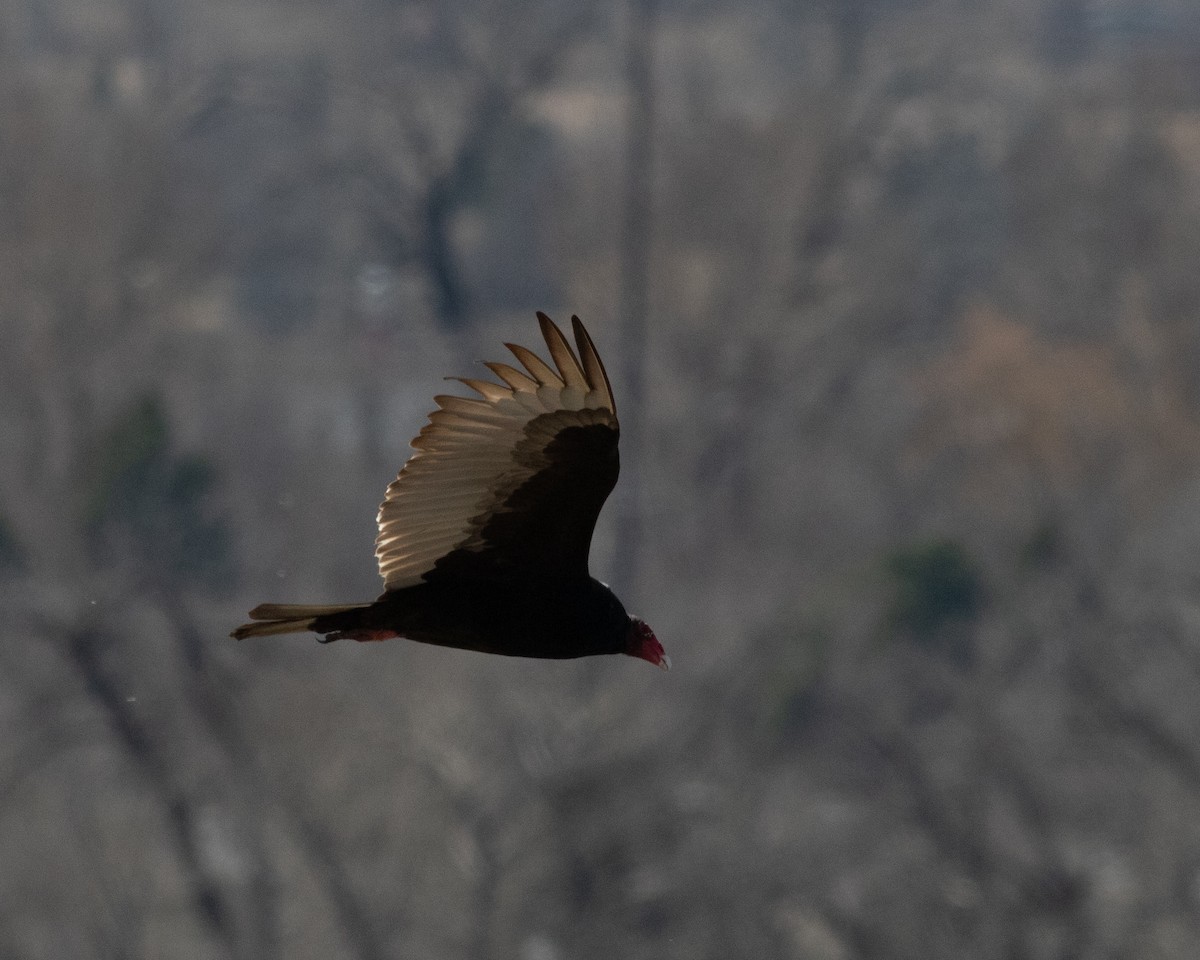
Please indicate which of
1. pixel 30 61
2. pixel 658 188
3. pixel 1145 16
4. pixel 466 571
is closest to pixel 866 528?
pixel 658 188

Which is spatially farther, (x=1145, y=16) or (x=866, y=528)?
(x=1145, y=16)

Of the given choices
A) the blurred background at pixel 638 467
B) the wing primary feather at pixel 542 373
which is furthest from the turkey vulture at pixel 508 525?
the blurred background at pixel 638 467

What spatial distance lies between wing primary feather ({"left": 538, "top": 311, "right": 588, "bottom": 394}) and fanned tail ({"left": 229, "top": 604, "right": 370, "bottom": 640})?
72cm

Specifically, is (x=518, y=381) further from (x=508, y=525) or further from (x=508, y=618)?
(x=508, y=618)

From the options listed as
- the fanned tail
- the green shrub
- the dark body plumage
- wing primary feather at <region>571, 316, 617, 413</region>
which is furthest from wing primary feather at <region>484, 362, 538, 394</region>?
the green shrub

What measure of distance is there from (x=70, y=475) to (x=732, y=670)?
36.4ft

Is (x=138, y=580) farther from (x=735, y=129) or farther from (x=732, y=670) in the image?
(x=735, y=129)

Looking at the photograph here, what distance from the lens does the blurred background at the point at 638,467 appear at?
71.6 feet

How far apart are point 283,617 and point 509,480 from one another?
0.65 metres

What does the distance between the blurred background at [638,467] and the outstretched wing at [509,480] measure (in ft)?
52.4

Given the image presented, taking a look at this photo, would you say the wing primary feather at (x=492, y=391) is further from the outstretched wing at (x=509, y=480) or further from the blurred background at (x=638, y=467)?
the blurred background at (x=638, y=467)

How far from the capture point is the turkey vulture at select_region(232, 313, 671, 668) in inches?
171

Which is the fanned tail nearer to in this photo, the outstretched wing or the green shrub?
the outstretched wing

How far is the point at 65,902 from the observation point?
69.1ft
